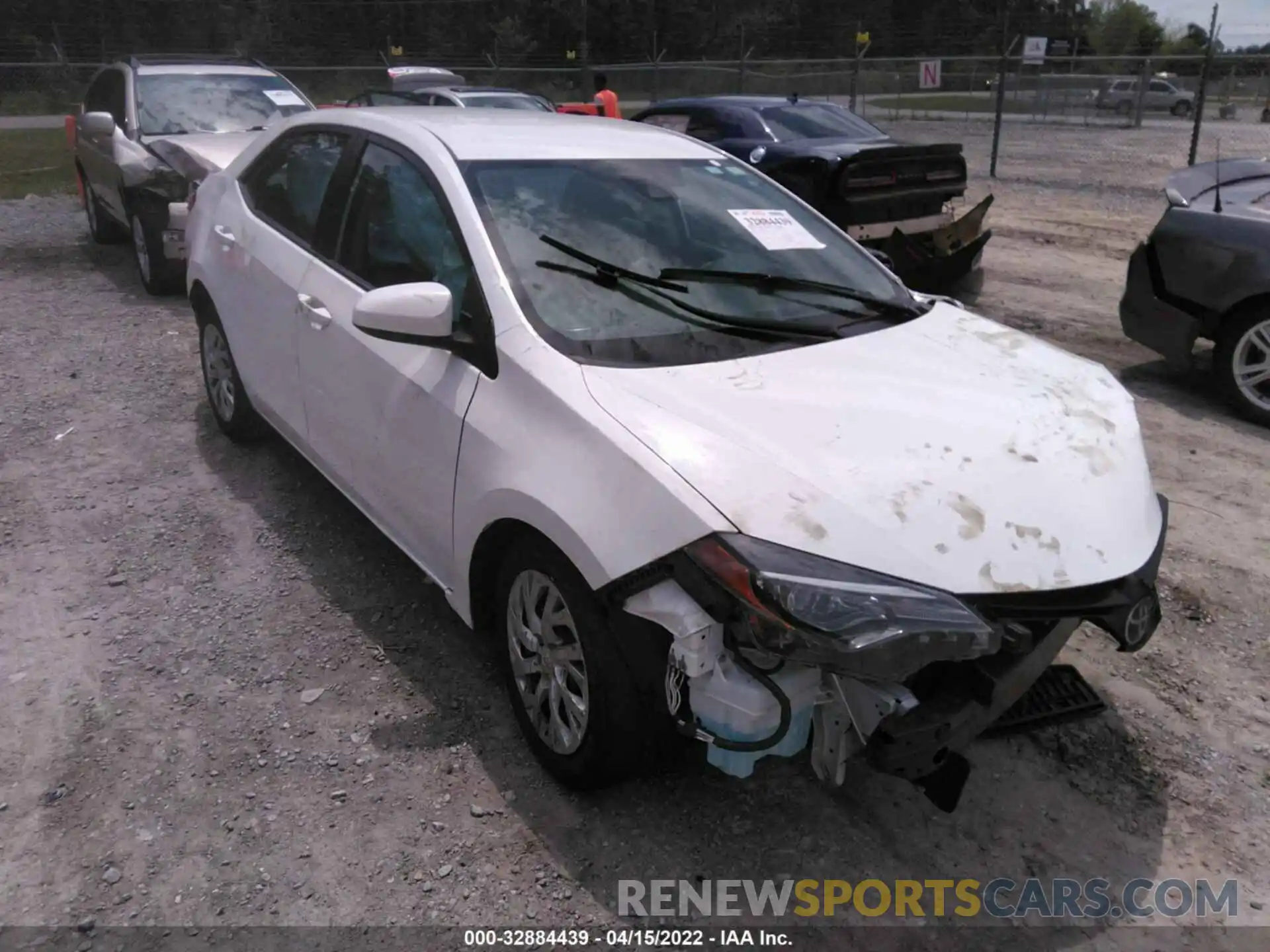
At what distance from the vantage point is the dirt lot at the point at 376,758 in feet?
8.62

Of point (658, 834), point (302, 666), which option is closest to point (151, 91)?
point (302, 666)

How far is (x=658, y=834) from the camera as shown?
276 cm

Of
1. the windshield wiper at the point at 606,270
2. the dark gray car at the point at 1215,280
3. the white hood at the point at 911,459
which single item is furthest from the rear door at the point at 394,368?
the dark gray car at the point at 1215,280

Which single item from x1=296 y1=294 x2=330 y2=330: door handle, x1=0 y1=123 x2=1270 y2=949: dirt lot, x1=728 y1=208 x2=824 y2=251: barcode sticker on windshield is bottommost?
x1=0 y1=123 x2=1270 y2=949: dirt lot

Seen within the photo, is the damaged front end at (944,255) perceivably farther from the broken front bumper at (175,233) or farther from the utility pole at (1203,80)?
the utility pole at (1203,80)

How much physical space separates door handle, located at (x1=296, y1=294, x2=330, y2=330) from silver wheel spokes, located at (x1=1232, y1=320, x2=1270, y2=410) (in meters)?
5.11

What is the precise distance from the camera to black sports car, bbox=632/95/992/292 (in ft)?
25.9

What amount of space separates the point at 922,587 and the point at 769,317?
1.23 metres

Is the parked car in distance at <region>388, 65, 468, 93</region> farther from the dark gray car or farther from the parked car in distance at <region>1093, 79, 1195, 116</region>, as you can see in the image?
the parked car in distance at <region>1093, 79, 1195, 116</region>

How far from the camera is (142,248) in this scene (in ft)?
27.3

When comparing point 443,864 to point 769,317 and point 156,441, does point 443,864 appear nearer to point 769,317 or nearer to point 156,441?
point 769,317

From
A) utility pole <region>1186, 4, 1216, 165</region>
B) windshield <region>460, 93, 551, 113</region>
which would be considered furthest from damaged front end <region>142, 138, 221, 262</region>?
utility pole <region>1186, 4, 1216, 165</region>

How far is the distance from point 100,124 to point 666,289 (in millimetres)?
6763

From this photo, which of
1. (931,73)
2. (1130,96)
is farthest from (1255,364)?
(1130,96)
